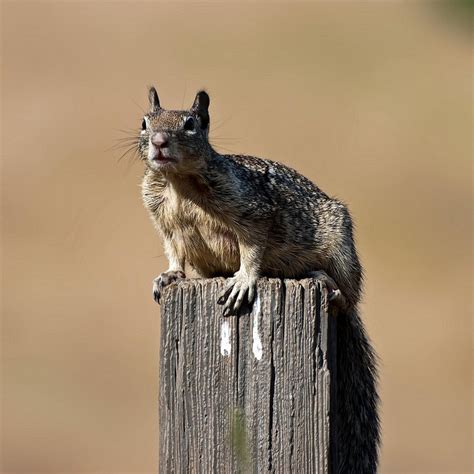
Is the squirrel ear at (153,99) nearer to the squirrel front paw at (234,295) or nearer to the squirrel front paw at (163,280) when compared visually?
the squirrel front paw at (163,280)

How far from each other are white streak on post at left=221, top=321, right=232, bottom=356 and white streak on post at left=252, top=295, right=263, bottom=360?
72 mm

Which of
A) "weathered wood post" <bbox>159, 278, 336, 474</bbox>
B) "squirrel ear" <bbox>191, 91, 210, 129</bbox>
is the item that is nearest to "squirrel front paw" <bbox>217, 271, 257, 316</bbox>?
"weathered wood post" <bbox>159, 278, 336, 474</bbox>

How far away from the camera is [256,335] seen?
302 cm

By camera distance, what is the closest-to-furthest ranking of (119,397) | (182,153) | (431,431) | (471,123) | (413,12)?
(413,12), (182,153), (431,431), (119,397), (471,123)

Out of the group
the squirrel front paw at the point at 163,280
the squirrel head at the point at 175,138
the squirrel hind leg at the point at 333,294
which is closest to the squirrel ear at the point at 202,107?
the squirrel head at the point at 175,138

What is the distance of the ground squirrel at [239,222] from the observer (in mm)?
4156

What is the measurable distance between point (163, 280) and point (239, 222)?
0.38 metres

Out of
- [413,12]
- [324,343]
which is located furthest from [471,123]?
[413,12]

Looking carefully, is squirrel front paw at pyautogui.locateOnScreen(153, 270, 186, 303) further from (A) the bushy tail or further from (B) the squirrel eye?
(A) the bushy tail

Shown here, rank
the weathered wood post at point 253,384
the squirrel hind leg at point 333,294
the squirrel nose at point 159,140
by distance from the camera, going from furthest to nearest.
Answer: the squirrel nose at point 159,140 → the squirrel hind leg at point 333,294 → the weathered wood post at point 253,384

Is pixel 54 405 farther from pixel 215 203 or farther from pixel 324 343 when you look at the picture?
pixel 324 343

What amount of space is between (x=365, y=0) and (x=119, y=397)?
44.5ft

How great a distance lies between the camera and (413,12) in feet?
5.40

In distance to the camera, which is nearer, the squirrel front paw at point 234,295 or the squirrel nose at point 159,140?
the squirrel front paw at point 234,295
